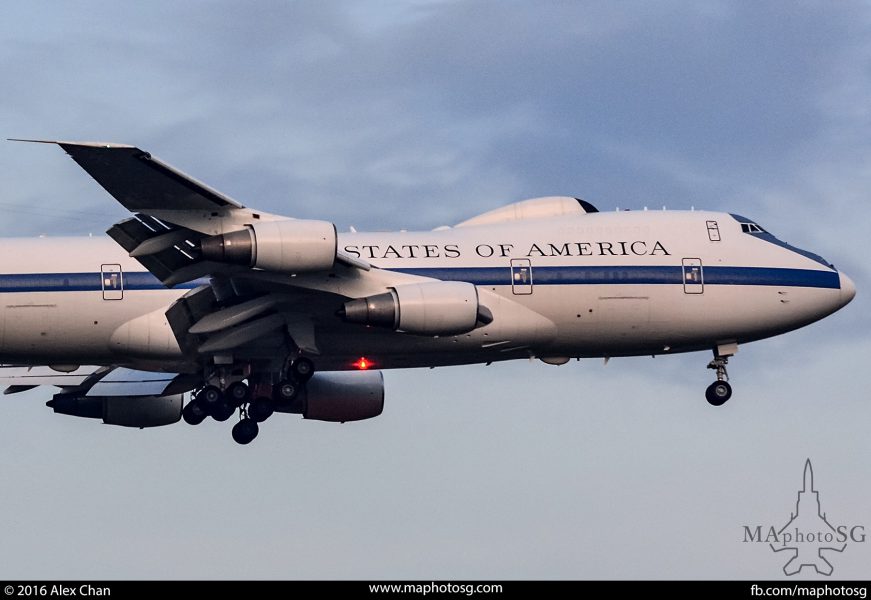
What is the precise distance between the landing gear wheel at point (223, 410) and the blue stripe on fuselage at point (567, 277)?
11.7 feet

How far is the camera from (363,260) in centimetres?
5300

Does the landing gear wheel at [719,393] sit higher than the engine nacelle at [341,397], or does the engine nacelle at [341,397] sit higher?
the engine nacelle at [341,397]

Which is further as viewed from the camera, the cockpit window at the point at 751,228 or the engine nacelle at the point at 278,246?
the cockpit window at the point at 751,228

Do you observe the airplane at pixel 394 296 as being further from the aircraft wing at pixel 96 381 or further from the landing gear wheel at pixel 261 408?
the aircraft wing at pixel 96 381

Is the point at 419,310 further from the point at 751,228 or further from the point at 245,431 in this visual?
the point at 751,228

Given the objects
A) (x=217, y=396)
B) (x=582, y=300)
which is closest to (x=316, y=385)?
(x=217, y=396)

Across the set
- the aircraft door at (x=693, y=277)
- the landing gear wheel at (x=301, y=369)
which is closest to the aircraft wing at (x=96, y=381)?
the landing gear wheel at (x=301, y=369)

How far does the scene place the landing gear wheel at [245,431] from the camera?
55688 millimetres

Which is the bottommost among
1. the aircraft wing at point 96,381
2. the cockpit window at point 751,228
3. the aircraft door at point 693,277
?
the aircraft wing at point 96,381

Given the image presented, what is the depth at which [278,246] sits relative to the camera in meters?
47.3

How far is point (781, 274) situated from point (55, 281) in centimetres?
2134

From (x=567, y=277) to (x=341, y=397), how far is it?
9.66m

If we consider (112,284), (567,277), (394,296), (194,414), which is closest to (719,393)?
(567,277)

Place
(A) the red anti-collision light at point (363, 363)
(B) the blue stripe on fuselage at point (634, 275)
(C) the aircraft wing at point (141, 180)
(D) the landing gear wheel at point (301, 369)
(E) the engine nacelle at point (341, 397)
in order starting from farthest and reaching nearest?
1. (E) the engine nacelle at point (341, 397)
2. (A) the red anti-collision light at point (363, 363)
3. (B) the blue stripe on fuselage at point (634, 275)
4. (D) the landing gear wheel at point (301, 369)
5. (C) the aircraft wing at point (141, 180)
